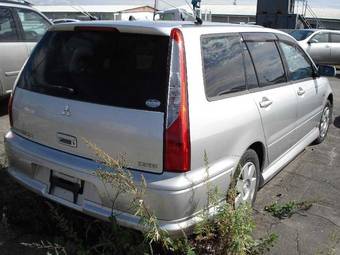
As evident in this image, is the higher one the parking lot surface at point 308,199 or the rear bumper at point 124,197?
the rear bumper at point 124,197

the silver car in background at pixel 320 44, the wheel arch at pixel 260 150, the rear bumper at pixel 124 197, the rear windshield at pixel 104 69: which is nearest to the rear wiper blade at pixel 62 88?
the rear windshield at pixel 104 69

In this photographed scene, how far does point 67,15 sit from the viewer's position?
112 ft

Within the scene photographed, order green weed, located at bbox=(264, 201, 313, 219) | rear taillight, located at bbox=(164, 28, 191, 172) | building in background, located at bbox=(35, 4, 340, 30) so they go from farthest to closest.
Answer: building in background, located at bbox=(35, 4, 340, 30) < green weed, located at bbox=(264, 201, 313, 219) < rear taillight, located at bbox=(164, 28, 191, 172)

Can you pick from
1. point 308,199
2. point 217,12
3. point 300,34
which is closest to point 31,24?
point 308,199

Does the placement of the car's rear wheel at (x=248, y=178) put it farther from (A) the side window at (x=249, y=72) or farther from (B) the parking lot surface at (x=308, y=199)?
(A) the side window at (x=249, y=72)

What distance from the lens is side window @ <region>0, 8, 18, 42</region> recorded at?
23.1ft

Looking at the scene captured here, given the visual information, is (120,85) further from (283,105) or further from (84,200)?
(283,105)

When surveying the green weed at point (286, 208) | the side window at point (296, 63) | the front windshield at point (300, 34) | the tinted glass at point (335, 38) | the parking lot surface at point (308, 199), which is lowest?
the parking lot surface at point (308, 199)

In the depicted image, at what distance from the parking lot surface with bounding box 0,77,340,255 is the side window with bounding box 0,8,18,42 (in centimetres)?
157

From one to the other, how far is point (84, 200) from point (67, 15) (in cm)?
3323

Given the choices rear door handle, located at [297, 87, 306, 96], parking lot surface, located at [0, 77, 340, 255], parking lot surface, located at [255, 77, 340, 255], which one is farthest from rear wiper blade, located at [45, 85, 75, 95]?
rear door handle, located at [297, 87, 306, 96]

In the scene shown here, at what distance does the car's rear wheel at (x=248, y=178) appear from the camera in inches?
142

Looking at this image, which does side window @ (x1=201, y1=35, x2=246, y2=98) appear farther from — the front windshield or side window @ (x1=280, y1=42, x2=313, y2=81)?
the front windshield

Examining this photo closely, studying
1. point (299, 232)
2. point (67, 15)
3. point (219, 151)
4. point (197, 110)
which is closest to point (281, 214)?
point (299, 232)
